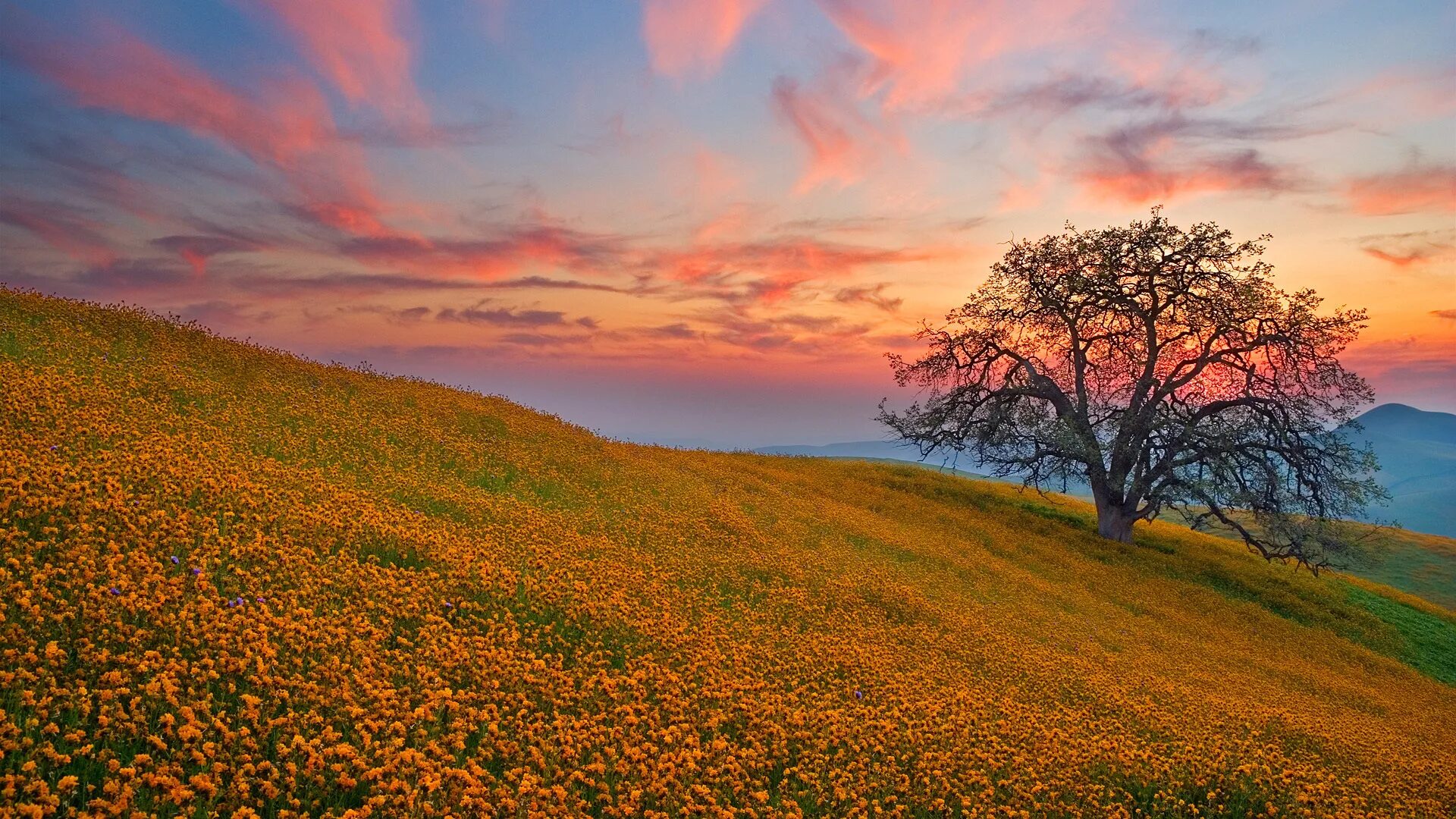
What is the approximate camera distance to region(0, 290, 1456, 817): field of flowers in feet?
17.6

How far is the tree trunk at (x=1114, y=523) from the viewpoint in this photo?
118ft

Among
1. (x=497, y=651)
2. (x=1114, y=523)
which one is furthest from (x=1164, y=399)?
(x=497, y=651)

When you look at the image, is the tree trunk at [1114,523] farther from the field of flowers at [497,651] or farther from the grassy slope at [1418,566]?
the field of flowers at [497,651]

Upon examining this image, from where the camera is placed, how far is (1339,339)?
33188mm

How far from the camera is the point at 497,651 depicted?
7504 millimetres

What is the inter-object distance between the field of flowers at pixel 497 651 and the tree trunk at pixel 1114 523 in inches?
537

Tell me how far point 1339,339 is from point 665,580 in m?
35.0

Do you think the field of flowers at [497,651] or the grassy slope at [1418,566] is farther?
the grassy slope at [1418,566]

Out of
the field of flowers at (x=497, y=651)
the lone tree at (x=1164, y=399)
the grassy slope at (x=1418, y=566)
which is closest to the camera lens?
the field of flowers at (x=497, y=651)

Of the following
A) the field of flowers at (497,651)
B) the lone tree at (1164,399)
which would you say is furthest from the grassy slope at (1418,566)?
the field of flowers at (497,651)

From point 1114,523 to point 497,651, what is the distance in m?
35.5

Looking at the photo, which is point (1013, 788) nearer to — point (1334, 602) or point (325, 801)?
point (325, 801)

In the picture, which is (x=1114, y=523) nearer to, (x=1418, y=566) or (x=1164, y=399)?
(x=1164, y=399)

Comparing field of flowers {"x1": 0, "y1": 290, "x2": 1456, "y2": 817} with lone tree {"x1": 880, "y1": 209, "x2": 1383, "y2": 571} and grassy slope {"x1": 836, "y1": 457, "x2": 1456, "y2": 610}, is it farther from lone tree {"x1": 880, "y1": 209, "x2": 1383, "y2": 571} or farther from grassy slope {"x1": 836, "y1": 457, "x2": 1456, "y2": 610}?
grassy slope {"x1": 836, "y1": 457, "x2": 1456, "y2": 610}
